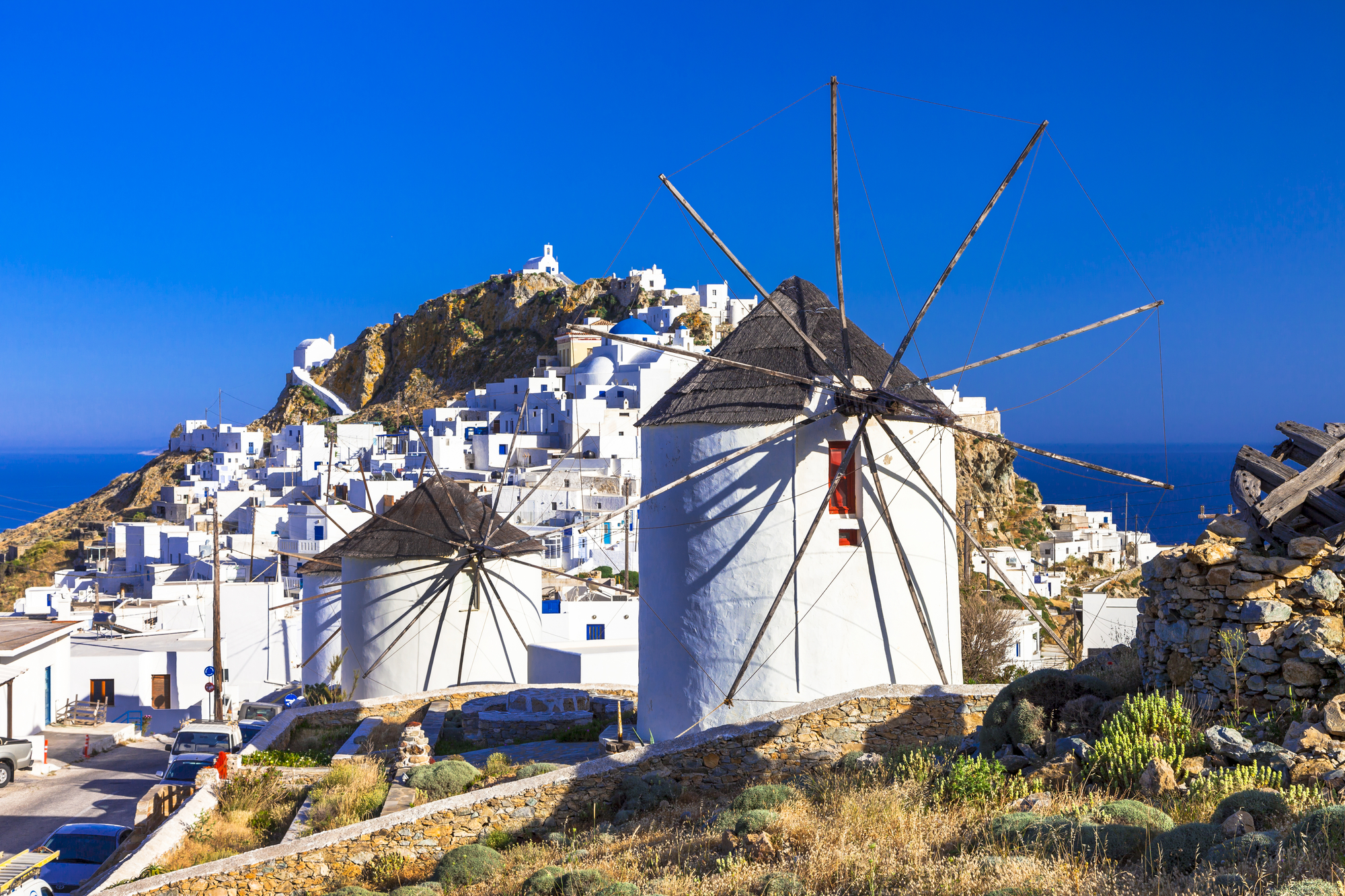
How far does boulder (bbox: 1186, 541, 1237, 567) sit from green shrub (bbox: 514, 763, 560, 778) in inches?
265

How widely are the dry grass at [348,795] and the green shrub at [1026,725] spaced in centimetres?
626

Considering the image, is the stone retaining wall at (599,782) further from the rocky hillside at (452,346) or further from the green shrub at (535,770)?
the rocky hillside at (452,346)

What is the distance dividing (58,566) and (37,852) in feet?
214

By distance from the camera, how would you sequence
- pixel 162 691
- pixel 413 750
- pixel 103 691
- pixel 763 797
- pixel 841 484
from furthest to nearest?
pixel 162 691 → pixel 103 691 → pixel 841 484 → pixel 413 750 → pixel 763 797

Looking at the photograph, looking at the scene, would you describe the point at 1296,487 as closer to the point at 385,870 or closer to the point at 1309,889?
the point at 1309,889

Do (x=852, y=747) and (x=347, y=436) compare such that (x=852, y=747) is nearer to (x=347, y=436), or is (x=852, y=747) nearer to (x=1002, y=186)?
(x=1002, y=186)

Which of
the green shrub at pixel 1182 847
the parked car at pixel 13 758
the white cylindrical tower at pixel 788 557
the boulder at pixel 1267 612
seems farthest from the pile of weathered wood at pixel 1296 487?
the parked car at pixel 13 758

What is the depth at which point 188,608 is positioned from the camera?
32812mm

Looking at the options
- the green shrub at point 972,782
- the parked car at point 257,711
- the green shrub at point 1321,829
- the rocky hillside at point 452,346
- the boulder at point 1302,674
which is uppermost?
the rocky hillside at point 452,346

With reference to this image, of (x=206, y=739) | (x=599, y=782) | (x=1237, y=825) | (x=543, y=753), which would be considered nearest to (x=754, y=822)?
(x=599, y=782)

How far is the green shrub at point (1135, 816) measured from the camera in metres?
6.60

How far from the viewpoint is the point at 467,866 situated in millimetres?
8922

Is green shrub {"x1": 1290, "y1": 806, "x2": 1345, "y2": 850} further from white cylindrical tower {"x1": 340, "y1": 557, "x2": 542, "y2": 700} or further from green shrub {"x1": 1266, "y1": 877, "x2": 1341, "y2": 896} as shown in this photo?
white cylindrical tower {"x1": 340, "y1": 557, "x2": 542, "y2": 700}

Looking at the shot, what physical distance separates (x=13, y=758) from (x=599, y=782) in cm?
1377
